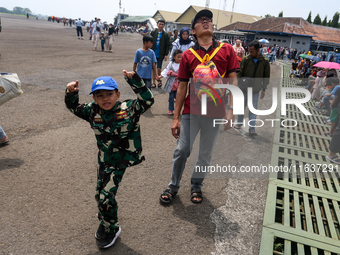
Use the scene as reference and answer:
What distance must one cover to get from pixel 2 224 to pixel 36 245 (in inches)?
20.5

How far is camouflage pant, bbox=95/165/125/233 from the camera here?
2396 mm

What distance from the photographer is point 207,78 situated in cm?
276

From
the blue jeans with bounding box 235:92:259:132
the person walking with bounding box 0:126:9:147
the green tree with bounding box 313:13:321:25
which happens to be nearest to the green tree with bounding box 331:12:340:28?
the green tree with bounding box 313:13:321:25

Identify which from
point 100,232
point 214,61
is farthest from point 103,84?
point 100,232

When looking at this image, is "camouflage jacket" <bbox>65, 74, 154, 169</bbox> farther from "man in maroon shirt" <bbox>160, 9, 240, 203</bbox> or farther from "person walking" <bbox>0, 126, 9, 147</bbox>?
"person walking" <bbox>0, 126, 9, 147</bbox>

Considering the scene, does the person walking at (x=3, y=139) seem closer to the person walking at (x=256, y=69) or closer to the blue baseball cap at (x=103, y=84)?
the blue baseball cap at (x=103, y=84)

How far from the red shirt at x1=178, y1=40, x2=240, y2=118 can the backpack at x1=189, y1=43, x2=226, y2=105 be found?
5cm

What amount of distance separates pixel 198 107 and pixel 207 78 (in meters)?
0.34

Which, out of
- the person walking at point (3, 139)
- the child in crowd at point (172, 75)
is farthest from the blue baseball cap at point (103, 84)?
the child in crowd at point (172, 75)

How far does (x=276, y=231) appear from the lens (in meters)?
2.86

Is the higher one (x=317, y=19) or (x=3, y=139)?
(x=317, y=19)

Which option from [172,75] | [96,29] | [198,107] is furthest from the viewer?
[96,29]

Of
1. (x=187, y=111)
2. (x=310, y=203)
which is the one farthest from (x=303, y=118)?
(x=187, y=111)

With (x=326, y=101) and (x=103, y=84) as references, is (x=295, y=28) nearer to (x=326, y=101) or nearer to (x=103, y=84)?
(x=326, y=101)
